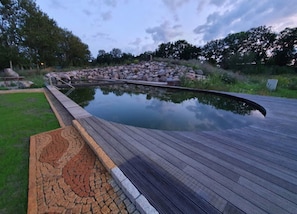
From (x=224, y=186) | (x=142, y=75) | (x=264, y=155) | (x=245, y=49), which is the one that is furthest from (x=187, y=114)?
(x=245, y=49)

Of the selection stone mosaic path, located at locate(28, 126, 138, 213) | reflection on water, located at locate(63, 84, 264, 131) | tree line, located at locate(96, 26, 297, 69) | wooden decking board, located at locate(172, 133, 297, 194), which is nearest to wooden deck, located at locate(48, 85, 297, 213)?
wooden decking board, located at locate(172, 133, 297, 194)

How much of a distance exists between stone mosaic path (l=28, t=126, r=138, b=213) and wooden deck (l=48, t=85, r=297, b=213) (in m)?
0.20

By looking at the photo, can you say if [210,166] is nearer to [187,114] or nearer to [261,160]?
[261,160]

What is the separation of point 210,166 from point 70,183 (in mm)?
1457

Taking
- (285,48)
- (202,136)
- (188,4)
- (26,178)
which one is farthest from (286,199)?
(285,48)

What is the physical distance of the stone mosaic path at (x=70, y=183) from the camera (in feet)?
3.89

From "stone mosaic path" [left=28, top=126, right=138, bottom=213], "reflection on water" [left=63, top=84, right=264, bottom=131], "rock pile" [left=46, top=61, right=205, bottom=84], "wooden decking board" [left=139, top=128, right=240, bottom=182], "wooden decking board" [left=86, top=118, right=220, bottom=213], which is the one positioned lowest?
"reflection on water" [left=63, top=84, right=264, bottom=131]

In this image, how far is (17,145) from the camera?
2.20 meters

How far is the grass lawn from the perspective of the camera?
4.31 ft

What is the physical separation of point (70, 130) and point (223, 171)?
8.37ft

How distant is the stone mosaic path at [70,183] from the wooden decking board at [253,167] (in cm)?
116

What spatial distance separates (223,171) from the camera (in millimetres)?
1397

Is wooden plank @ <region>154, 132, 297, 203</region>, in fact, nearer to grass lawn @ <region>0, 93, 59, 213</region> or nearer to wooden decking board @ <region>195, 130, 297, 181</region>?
wooden decking board @ <region>195, 130, 297, 181</region>

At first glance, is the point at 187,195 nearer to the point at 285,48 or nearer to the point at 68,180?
→ the point at 68,180
